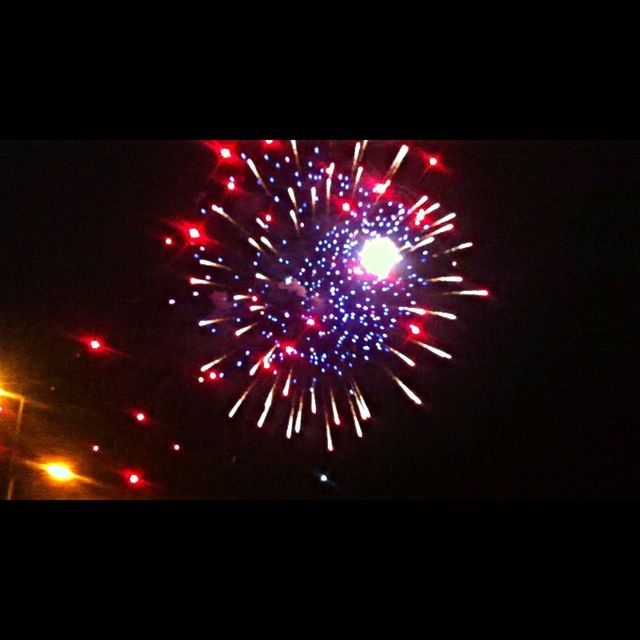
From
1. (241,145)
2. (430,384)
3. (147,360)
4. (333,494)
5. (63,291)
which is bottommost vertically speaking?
(333,494)

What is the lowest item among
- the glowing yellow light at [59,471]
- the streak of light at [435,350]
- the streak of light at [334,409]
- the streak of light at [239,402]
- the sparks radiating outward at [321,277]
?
the glowing yellow light at [59,471]

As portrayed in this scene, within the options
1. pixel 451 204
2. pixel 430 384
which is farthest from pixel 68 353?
pixel 451 204

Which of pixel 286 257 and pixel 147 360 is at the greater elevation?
pixel 286 257

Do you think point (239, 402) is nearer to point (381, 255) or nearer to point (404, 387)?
point (404, 387)

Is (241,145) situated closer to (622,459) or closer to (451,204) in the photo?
(451,204)

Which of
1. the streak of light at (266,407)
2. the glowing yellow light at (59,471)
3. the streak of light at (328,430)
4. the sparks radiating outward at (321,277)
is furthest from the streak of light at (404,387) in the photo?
the glowing yellow light at (59,471)

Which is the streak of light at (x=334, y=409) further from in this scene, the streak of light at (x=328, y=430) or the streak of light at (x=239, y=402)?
the streak of light at (x=239, y=402)

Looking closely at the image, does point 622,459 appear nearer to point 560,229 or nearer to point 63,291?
point 560,229
